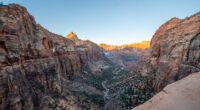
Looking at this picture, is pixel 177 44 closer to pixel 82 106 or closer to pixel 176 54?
pixel 176 54

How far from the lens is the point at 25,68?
32844 mm

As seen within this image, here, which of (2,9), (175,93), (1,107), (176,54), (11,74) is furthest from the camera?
(176,54)

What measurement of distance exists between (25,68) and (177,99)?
29.7 metres

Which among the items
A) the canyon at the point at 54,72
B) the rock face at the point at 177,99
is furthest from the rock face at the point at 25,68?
the rock face at the point at 177,99

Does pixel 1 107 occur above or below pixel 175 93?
below

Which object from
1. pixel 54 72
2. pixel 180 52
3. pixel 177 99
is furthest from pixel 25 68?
pixel 180 52

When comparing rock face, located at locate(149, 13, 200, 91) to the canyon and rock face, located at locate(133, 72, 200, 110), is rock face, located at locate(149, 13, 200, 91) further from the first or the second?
rock face, located at locate(133, 72, 200, 110)

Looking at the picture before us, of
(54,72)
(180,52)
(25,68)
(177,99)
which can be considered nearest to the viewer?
(177,99)

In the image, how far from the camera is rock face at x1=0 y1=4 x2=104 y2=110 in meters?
26.4

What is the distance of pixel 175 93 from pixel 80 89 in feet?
123

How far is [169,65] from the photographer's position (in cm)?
3991

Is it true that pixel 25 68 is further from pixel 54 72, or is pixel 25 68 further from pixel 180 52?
pixel 180 52

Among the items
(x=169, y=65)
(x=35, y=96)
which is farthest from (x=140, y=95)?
(x=35, y=96)

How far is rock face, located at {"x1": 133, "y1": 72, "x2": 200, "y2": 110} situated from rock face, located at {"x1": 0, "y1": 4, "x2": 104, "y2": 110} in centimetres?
2265
